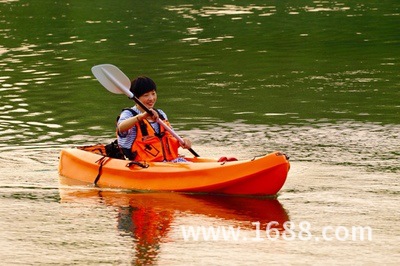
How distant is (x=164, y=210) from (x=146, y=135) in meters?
1.27

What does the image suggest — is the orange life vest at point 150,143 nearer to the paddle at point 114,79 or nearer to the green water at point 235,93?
the paddle at point 114,79

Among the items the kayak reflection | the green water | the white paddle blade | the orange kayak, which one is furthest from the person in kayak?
the green water

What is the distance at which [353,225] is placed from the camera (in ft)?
31.3

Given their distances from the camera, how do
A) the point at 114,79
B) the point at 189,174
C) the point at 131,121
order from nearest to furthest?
the point at 189,174, the point at 131,121, the point at 114,79

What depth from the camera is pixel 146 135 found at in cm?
1139

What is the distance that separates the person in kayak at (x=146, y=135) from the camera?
37.3 ft

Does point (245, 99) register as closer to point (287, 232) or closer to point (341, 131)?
point (341, 131)

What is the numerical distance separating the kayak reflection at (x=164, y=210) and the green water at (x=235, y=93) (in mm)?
199

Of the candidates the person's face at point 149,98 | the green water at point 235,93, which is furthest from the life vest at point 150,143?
the green water at point 235,93

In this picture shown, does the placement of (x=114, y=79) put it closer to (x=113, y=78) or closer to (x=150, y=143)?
(x=113, y=78)

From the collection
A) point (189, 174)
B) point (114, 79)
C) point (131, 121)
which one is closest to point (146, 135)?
point (131, 121)

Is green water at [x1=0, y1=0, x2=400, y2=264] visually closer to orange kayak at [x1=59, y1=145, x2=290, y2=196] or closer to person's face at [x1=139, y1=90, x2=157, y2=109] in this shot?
orange kayak at [x1=59, y1=145, x2=290, y2=196]

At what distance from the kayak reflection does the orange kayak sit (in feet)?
0.35

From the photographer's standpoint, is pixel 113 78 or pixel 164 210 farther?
pixel 113 78
